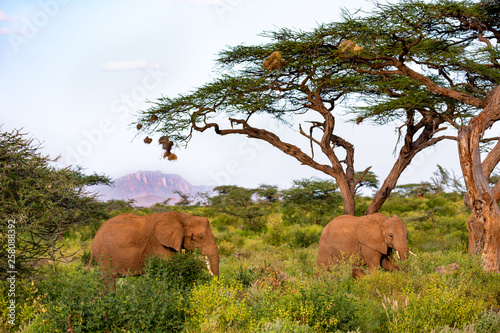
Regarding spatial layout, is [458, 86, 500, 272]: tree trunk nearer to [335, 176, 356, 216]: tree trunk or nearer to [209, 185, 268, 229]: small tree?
[335, 176, 356, 216]: tree trunk

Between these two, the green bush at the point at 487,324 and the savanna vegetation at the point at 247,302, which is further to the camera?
the green bush at the point at 487,324

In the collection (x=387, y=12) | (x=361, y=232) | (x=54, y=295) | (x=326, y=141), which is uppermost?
(x=387, y=12)

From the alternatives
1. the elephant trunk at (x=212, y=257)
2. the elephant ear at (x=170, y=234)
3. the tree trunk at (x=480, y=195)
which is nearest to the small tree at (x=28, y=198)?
the elephant ear at (x=170, y=234)

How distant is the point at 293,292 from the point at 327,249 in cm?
423

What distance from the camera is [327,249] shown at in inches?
420

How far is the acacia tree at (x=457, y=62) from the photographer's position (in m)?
10.8

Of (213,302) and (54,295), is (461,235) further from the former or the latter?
(54,295)

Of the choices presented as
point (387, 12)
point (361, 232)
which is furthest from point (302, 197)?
point (361, 232)

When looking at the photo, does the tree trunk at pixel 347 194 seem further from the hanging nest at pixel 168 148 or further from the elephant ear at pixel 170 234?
the elephant ear at pixel 170 234

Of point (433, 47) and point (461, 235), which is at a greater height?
point (433, 47)

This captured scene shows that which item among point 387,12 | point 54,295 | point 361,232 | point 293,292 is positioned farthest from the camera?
point 387,12

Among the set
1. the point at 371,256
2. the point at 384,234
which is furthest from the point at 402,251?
the point at 371,256

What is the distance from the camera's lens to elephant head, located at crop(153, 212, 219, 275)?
27.6ft
